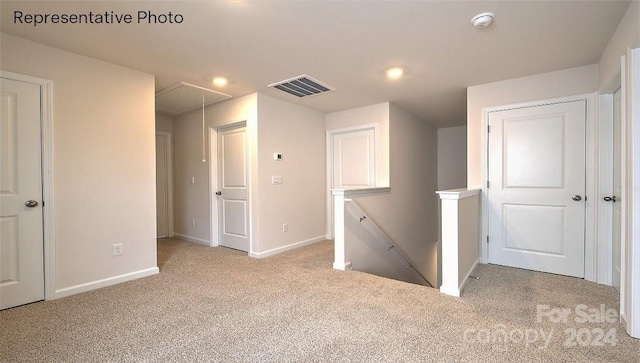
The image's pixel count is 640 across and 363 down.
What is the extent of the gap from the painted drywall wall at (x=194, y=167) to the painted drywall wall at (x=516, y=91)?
306cm

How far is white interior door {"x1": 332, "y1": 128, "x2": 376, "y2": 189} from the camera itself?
4.60m

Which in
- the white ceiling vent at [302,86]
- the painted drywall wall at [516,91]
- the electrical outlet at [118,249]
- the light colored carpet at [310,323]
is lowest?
the light colored carpet at [310,323]

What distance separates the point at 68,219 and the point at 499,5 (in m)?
3.93

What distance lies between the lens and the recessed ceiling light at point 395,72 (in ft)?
10.0

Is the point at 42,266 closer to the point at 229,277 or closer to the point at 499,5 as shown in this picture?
the point at 229,277

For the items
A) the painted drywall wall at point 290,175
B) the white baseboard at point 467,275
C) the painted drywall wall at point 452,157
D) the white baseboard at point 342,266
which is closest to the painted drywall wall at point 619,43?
the white baseboard at point 467,275

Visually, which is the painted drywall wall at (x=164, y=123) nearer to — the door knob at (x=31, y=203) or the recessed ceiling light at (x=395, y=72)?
the door knob at (x=31, y=203)

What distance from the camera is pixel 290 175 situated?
4348 millimetres

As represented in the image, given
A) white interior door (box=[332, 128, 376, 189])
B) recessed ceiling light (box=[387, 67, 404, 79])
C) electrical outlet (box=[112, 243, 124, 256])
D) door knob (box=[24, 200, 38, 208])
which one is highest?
recessed ceiling light (box=[387, 67, 404, 79])

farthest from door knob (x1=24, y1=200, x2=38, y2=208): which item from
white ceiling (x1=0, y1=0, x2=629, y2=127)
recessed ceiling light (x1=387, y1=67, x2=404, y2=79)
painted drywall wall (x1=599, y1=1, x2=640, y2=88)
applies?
painted drywall wall (x1=599, y1=1, x2=640, y2=88)

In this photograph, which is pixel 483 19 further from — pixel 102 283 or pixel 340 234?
pixel 102 283

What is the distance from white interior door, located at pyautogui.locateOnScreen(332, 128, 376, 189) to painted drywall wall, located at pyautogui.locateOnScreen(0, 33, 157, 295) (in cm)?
281

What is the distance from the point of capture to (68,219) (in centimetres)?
260

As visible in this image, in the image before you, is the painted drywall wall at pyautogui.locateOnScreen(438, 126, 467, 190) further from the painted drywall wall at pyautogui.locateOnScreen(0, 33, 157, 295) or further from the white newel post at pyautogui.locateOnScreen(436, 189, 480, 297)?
the painted drywall wall at pyautogui.locateOnScreen(0, 33, 157, 295)
